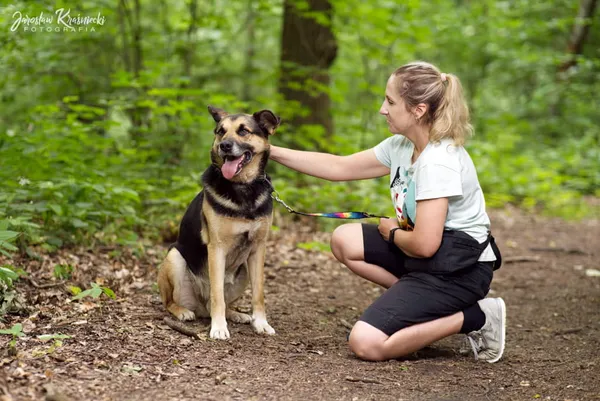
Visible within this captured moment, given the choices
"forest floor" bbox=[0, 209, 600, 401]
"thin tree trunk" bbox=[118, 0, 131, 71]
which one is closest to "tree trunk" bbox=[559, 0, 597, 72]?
"forest floor" bbox=[0, 209, 600, 401]

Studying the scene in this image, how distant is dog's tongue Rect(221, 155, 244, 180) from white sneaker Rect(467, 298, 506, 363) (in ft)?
6.25

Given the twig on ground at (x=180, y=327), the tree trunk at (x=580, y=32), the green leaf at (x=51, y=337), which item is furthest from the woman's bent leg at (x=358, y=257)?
the tree trunk at (x=580, y=32)

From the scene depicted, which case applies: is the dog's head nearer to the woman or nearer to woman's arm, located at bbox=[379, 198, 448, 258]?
the woman

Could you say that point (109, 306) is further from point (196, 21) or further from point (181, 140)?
point (196, 21)

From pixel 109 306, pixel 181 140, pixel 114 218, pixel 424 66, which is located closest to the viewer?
pixel 424 66

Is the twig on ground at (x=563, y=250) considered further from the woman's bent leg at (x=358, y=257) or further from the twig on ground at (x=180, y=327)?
the twig on ground at (x=180, y=327)

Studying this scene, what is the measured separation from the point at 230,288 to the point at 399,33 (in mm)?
5580

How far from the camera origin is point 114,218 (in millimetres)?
5758

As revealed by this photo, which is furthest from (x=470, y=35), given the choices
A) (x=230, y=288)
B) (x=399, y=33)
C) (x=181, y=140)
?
(x=230, y=288)

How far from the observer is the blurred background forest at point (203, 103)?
5504 millimetres

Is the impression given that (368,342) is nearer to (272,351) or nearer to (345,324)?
(272,351)

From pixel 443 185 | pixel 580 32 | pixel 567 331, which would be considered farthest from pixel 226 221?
pixel 580 32

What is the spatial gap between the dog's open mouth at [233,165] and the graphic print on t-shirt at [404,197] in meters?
1.07

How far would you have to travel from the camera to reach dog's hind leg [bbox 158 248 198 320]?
162 inches
